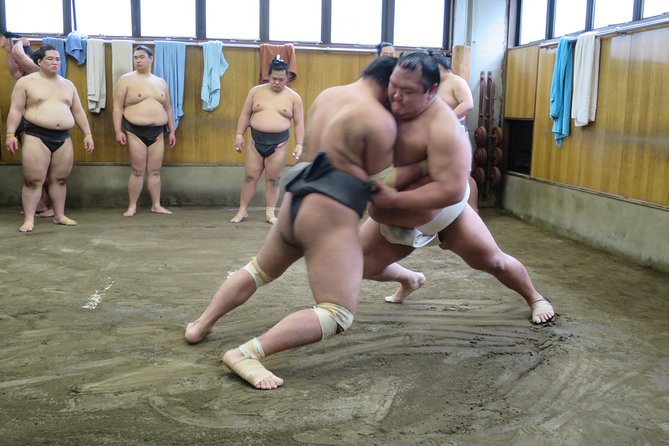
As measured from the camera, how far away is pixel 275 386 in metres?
2.13

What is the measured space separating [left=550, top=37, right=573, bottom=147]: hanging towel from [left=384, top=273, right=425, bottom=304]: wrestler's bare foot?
2.68 meters

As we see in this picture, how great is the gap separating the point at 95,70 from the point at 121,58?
0.82ft

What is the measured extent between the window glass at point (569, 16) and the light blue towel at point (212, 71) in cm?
294

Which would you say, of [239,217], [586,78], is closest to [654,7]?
[586,78]

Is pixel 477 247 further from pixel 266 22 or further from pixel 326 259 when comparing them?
pixel 266 22

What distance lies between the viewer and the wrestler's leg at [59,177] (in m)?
5.06

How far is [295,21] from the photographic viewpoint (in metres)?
6.41

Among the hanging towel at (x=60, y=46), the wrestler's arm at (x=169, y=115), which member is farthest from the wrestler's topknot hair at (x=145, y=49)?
the hanging towel at (x=60, y=46)

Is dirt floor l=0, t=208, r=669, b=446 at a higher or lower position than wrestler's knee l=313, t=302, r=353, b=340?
lower

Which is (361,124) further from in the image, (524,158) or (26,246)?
(524,158)

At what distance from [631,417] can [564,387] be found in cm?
26

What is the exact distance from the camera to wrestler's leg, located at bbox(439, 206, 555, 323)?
252 cm

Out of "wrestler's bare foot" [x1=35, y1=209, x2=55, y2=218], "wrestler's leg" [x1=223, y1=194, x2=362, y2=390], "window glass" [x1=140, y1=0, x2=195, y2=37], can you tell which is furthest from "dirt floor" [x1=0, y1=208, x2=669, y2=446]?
"window glass" [x1=140, y1=0, x2=195, y2=37]

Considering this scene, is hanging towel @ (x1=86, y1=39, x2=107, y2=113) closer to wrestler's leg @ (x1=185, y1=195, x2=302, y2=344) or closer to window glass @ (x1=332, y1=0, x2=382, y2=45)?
window glass @ (x1=332, y1=0, x2=382, y2=45)
